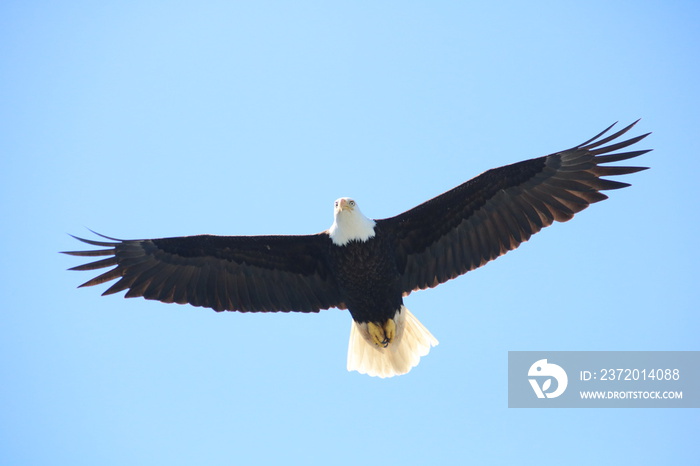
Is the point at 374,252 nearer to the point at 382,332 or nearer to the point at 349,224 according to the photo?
the point at 349,224

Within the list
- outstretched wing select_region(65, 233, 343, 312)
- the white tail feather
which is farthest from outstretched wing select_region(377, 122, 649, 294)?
outstretched wing select_region(65, 233, 343, 312)

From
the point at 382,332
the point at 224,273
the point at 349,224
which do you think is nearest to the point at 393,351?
the point at 382,332

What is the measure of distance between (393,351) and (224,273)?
7.17ft

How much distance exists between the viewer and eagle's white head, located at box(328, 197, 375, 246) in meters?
9.79

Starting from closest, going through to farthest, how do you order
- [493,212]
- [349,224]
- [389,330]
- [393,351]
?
[349,224] < [493,212] < [389,330] < [393,351]

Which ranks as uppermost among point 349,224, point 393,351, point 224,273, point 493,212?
point 493,212

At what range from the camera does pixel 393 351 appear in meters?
11.0

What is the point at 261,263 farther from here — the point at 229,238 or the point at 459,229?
the point at 459,229

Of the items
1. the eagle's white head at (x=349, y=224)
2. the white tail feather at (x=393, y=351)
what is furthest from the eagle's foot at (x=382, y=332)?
the eagle's white head at (x=349, y=224)

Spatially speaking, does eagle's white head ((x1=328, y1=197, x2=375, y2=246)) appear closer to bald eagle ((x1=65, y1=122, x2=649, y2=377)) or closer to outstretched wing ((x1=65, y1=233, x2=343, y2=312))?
bald eagle ((x1=65, y1=122, x2=649, y2=377))

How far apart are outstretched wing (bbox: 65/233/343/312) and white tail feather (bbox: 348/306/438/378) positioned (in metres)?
0.75

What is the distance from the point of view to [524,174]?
33.3ft

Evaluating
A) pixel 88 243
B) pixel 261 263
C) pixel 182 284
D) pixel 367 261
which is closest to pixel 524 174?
pixel 367 261

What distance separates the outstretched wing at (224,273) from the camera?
10.4 m
